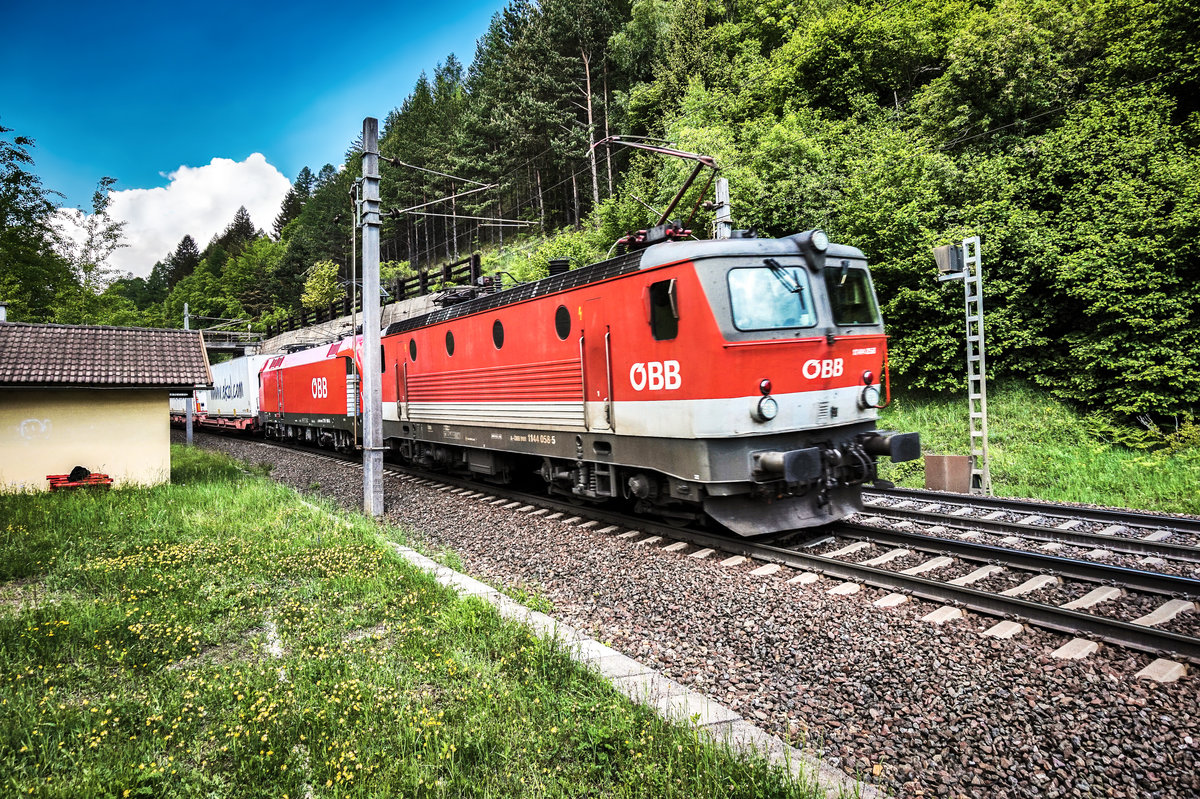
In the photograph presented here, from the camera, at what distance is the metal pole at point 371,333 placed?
11.0 meters

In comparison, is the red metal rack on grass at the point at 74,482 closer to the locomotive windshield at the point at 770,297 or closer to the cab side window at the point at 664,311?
the cab side window at the point at 664,311

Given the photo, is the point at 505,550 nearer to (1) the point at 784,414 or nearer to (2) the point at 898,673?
(1) the point at 784,414

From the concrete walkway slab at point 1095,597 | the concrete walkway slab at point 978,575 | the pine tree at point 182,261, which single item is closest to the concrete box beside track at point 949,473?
the concrete walkway slab at point 978,575

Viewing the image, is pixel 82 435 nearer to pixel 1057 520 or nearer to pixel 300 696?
pixel 300 696

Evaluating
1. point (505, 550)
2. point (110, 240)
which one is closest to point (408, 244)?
point (110, 240)

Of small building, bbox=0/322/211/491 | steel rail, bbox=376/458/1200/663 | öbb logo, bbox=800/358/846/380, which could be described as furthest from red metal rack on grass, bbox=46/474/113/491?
öbb logo, bbox=800/358/846/380

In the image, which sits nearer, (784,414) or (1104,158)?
(784,414)

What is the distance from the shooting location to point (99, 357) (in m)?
14.6

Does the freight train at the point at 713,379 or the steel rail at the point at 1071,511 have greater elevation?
the freight train at the point at 713,379

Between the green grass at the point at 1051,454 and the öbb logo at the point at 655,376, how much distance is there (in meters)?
7.49

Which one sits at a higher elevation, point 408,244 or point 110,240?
point 408,244

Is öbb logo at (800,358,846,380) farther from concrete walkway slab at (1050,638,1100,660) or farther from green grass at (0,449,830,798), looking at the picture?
green grass at (0,449,830,798)

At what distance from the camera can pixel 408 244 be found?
2333 inches

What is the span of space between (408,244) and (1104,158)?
52.4m
